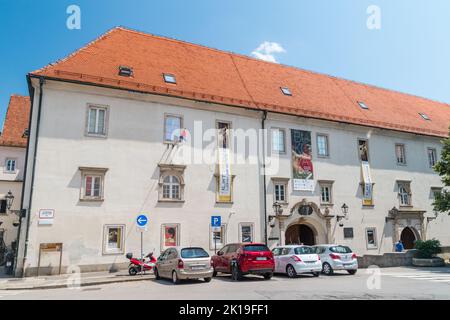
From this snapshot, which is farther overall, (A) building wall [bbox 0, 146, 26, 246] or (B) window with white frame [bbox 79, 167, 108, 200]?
(A) building wall [bbox 0, 146, 26, 246]

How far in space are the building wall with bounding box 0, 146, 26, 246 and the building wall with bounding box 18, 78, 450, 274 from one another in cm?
1603

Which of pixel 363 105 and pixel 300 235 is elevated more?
pixel 363 105

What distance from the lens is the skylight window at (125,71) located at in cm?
2112

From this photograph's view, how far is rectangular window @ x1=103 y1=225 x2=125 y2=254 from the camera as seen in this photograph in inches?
730

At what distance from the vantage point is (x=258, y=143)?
23.7 meters

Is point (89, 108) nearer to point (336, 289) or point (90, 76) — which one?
point (90, 76)

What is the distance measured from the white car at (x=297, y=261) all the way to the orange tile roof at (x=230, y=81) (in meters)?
10.1

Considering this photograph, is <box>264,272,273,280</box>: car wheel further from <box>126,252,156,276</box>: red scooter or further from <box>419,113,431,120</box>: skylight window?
<box>419,113,431,120</box>: skylight window

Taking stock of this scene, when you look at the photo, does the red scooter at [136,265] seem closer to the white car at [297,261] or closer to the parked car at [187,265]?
the parked car at [187,265]

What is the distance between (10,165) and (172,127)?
18.6 meters

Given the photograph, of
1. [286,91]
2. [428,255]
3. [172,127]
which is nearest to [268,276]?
[172,127]

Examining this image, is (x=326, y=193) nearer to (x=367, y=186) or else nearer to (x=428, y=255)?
(x=367, y=186)

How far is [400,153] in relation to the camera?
29719 mm

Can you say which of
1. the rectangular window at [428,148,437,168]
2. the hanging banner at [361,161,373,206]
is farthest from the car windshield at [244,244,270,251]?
the rectangular window at [428,148,437,168]
